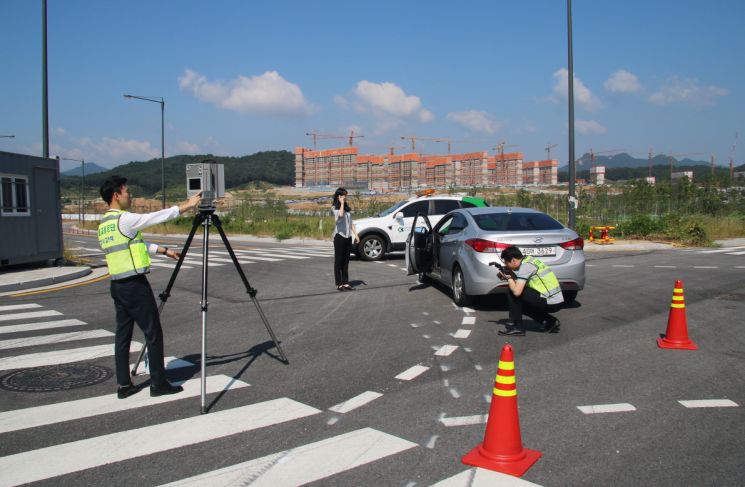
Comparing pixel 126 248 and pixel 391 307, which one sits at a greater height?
pixel 126 248

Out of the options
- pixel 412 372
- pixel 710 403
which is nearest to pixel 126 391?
pixel 412 372

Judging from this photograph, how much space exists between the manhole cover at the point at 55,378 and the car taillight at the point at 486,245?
17.6ft

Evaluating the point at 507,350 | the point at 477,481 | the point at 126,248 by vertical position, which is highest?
the point at 126,248

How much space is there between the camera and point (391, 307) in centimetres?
1016

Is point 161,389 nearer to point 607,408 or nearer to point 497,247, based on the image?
point 607,408

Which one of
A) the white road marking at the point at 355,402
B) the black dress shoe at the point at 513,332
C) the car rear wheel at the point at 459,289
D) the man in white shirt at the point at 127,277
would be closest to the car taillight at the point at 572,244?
the car rear wheel at the point at 459,289

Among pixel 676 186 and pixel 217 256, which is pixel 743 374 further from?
pixel 676 186

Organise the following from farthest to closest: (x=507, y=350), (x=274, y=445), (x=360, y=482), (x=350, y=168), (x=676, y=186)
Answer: (x=350, y=168) → (x=676, y=186) → (x=274, y=445) → (x=507, y=350) → (x=360, y=482)

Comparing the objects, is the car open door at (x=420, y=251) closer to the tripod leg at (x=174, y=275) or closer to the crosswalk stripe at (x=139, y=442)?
the tripod leg at (x=174, y=275)

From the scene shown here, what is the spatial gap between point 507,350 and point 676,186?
124 feet

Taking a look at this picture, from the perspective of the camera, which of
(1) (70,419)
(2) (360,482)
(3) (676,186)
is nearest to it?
(2) (360,482)

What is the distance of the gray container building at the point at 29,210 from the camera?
14469 mm

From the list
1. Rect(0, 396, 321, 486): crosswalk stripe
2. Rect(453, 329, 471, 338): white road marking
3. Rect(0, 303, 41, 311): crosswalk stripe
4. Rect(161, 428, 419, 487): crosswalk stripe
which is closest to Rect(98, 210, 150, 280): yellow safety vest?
Rect(0, 396, 321, 486): crosswalk stripe

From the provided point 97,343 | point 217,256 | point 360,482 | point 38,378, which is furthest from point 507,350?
point 217,256
